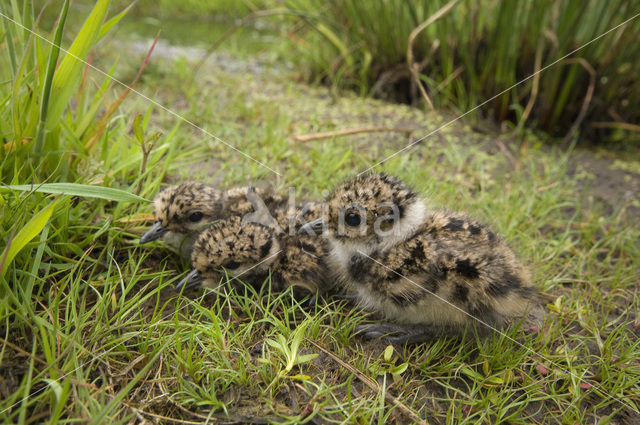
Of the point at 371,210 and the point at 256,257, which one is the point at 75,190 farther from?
the point at 371,210

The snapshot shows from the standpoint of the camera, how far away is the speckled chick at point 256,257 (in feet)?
7.18

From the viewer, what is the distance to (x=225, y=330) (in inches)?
77.1

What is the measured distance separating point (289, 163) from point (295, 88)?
6.59ft

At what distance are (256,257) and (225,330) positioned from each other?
41 cm

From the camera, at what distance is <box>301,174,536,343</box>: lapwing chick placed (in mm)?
2006

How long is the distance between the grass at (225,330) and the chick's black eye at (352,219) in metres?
0.42

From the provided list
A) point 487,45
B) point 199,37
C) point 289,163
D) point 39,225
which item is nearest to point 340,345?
point 39,225

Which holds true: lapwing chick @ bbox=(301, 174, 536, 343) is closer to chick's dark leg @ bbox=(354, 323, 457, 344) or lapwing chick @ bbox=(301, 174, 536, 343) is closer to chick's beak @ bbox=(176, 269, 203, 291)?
chick's dark leg @ bbox=(354, 323, 457, 344)

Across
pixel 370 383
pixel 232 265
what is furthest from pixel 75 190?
pixel 370 383

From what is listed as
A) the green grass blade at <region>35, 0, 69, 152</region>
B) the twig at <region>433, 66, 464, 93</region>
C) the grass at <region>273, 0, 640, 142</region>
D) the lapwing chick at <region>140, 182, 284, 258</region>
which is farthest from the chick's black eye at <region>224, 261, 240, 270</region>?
the twig at <region>433, 66, 464, 93</region>

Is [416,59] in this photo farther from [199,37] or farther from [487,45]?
[199,37]

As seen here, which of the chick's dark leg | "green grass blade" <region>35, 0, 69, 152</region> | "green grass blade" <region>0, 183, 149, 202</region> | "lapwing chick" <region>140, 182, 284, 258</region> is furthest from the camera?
"lapwing chick" <region>140, 182, 284, 258</region>

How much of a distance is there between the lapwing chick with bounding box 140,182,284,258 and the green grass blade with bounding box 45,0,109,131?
63cm

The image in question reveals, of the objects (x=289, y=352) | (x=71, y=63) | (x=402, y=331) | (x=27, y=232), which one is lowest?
(x=402, y=331)
